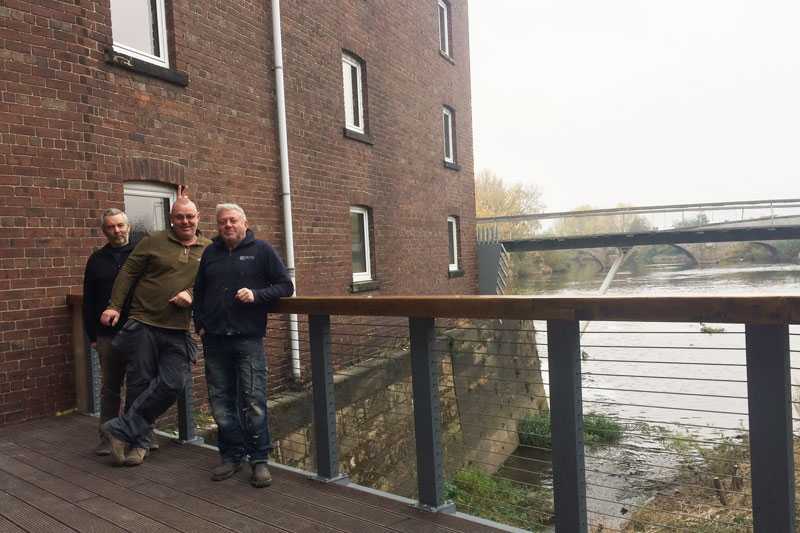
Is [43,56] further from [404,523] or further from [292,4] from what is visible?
[404,523]

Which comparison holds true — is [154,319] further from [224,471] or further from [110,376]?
[224,471]

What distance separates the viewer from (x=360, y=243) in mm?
11062

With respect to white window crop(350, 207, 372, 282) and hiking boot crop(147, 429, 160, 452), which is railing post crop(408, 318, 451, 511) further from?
white window crop(350, 207, 372, 282)

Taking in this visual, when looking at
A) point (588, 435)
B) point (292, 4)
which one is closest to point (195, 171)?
point (292, 4)

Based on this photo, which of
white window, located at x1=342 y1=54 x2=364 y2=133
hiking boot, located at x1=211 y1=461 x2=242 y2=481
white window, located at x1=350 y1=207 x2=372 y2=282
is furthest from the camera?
white window, located at x1=350 y1=207 x2=372 y2=282

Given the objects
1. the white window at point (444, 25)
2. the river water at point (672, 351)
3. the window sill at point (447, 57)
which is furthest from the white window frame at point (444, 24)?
the river water at point (672, 351)

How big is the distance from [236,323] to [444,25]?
13689 mm

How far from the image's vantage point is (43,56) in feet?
17.9

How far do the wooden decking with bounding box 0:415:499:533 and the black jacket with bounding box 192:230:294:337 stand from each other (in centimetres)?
89

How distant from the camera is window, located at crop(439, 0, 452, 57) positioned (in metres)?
15.4

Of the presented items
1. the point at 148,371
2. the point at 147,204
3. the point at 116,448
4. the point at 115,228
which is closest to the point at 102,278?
the point at 115,228

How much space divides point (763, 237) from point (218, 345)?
71.8 ft

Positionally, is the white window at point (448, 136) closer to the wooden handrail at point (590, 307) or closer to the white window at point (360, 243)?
the white window at point (360, 243)

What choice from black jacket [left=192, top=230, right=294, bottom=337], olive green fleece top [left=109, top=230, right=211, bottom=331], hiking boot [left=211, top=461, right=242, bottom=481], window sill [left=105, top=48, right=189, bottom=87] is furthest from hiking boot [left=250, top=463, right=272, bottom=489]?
window sill [left=105, top=48, right=189, bottom=87]
